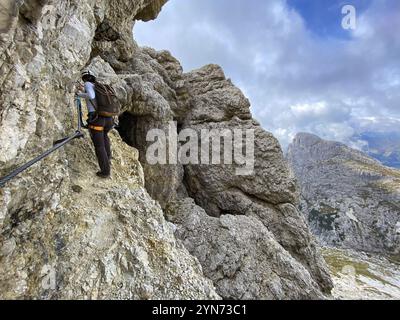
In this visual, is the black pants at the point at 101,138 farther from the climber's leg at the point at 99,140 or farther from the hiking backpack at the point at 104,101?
the hiking backpack at the point at 104,101

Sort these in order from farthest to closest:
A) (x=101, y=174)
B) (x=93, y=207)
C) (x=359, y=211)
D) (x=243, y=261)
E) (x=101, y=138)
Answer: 1. (x=359, y=211)
2. (x=243, y=261)
3. (x=101, y=174)
4. (x=101, y=138)
5. (x=93, y=207)

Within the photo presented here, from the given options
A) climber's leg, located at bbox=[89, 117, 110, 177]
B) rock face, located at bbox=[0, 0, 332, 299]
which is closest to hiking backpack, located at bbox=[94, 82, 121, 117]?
climber's leg, located at bbox=[89, 117, 110, 177]

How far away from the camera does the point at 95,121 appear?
12.2 metres

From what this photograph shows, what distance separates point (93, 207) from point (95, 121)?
165 inches

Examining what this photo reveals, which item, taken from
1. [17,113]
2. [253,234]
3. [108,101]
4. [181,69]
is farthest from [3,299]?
[181,69]

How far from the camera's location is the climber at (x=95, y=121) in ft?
38.8

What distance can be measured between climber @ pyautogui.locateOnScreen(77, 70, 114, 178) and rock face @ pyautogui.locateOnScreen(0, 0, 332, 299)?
683 mm

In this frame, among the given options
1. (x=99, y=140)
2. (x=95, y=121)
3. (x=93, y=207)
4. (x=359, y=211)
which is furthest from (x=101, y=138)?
(x=359, y=211)

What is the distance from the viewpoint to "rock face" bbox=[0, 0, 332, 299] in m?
7.64

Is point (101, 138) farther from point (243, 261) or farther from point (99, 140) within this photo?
point (243, 261)

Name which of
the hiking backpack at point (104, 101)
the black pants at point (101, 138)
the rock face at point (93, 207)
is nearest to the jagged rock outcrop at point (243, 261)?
the rock face at point (93, 207)

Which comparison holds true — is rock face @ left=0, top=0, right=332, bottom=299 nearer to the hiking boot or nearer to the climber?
the hiking boot
